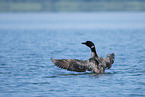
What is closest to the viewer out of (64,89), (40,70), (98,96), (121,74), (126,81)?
(98,96)

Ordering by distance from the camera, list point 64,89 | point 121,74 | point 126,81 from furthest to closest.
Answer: point 121,74
point 126,81
point 64,89

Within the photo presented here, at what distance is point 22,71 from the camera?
21.0m

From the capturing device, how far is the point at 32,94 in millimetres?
15555

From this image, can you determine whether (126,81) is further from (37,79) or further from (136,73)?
(37,79)

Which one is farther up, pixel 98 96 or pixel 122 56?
pixel 122 56

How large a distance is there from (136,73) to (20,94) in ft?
23.0

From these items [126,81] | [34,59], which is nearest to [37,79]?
[126,81]

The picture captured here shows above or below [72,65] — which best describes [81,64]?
above

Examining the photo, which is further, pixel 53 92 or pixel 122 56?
pixel 122 56

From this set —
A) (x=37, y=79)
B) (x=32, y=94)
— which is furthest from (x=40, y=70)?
(x=32, y=94)

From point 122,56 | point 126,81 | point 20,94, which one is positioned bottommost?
point 20,94

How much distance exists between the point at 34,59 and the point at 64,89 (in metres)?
10.1

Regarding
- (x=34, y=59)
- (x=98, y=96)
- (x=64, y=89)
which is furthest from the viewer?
(x=34, y=59)

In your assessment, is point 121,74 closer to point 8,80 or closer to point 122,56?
point 8,80
